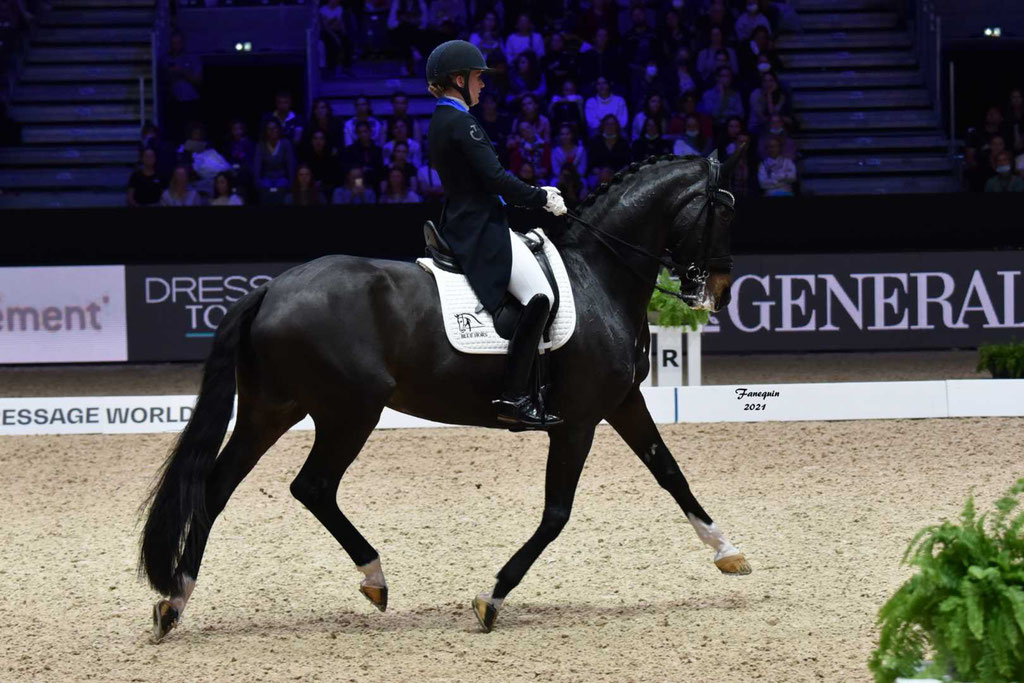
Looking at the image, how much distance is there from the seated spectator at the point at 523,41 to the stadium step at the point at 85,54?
13.1 ft

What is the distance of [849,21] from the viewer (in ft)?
47.4

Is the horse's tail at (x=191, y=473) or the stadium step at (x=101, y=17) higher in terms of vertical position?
the stadium step at (x=101, y=17)

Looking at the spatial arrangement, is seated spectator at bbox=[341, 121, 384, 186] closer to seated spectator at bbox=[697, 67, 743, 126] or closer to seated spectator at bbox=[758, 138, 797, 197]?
seated spectator at bbox=[697, 67, 743, 126]

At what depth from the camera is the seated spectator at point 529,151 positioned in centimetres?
1150

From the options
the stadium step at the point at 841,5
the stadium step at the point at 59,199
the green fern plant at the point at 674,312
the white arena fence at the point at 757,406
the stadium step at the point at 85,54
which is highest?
the stadium step at the point at 841,5

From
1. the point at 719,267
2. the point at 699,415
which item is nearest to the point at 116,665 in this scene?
the point at 719,267

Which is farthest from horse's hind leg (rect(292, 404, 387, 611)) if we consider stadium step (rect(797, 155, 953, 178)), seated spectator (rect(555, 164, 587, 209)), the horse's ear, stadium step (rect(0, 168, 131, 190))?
stadium step (rect(0, 168, 131, 190))

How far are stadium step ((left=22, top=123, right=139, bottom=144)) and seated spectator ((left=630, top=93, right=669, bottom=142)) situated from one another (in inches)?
202

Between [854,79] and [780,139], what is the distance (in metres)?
2.77

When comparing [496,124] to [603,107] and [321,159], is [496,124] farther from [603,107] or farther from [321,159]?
[321,159]

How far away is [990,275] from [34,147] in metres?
9.10

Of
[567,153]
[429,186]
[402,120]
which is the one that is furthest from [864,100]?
[429,186]

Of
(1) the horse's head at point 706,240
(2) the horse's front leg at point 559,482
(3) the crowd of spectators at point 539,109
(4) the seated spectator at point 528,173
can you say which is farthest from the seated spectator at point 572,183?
(2) the horse's front leg at point 559,482

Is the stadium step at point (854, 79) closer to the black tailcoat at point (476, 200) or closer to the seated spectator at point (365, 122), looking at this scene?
the seated spectator at point (365, 122)
